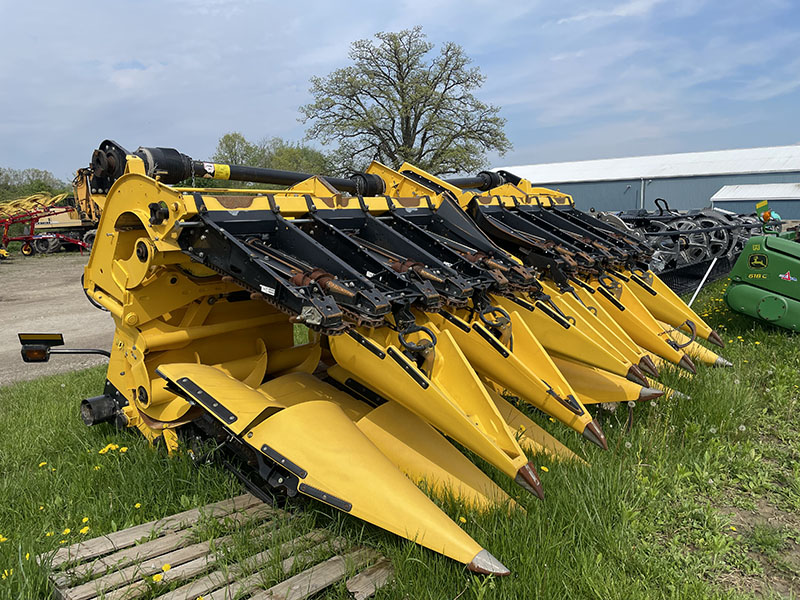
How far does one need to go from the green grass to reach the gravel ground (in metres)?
3.18

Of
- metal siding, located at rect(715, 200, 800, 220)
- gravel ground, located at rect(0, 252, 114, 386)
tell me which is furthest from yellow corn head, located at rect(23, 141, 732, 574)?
metal siding, located at rect(715, 200, 800, 220)

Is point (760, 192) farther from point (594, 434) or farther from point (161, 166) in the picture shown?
point (161, 166)

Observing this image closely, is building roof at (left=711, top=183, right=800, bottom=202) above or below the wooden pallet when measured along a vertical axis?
above

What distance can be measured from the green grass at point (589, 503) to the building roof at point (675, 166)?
3496 cm

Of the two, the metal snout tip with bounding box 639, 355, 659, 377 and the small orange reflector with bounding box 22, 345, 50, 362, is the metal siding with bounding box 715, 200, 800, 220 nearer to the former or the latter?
the metal snout tip with bounding box 639, 355, 659, 377

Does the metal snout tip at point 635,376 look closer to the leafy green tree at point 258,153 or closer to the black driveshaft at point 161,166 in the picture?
the black driveshaft at point 161,166

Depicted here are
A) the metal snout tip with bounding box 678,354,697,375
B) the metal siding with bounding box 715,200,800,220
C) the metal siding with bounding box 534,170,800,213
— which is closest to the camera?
the metal snout tip with bounding box 678,354,697,375

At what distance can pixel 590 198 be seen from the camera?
1528 inches

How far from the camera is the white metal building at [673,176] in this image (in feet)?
108

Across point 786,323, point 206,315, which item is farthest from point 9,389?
point 786,323

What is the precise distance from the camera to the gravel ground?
7.40 m

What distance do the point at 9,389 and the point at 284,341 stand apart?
3.54 meters

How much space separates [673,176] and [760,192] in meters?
7.04

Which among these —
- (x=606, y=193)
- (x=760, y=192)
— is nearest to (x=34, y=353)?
(x=760, y=192)
